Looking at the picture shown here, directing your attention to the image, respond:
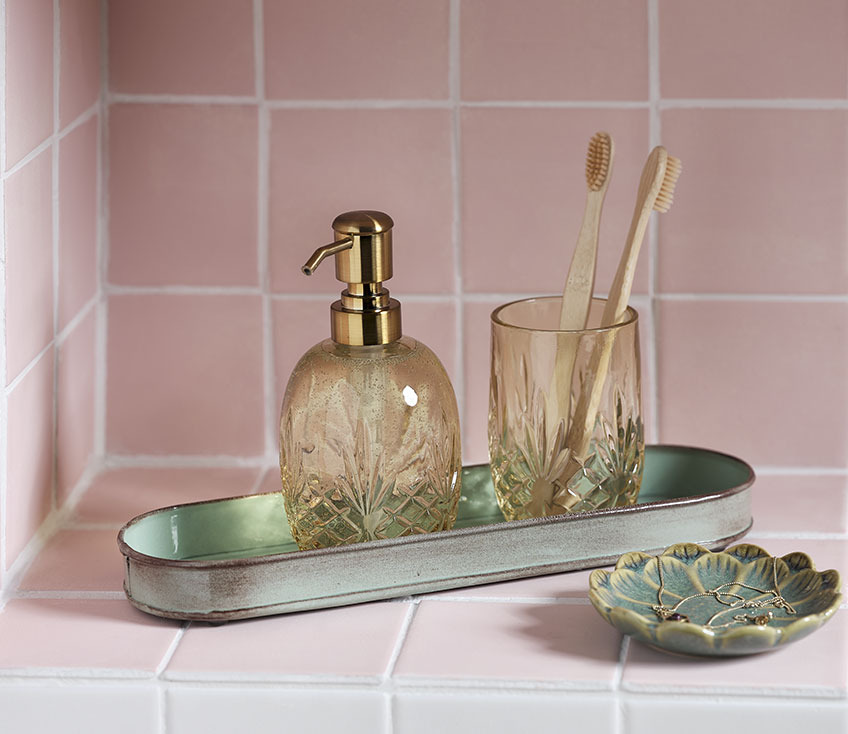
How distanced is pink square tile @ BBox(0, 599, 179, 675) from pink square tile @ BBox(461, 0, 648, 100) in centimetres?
43

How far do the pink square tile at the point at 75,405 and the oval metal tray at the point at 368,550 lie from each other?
0.44ft

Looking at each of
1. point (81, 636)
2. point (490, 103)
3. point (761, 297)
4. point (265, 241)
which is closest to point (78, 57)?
point (265, 241)

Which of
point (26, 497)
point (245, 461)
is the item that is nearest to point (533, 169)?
point (245, 461)

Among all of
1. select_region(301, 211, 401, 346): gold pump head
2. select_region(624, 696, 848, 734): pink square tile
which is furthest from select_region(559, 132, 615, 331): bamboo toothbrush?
select_region(624, 696, 848, 734): pink square tile

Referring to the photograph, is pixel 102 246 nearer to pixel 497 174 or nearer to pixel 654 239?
pixel 497 174

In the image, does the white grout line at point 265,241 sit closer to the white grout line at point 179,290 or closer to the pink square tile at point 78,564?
the white grout line at point 179,290

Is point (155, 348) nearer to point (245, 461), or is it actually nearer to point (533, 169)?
point (245, 461)

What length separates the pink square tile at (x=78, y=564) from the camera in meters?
0.75

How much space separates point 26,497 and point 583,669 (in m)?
0.36

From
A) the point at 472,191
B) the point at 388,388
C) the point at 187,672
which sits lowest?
the point at 187,672

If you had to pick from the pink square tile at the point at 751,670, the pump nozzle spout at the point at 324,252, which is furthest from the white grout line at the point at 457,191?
the pink square tile at the point at 751,670

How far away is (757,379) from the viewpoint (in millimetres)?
908

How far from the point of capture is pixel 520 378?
76 centimetres

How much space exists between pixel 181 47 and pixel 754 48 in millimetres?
400
